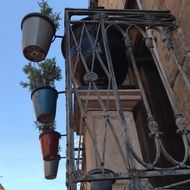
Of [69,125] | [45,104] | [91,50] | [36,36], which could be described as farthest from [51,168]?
[69,125]

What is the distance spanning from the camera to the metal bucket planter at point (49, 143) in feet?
12.3

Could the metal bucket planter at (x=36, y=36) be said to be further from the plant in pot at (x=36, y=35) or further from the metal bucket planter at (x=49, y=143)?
the metal bucket planter at (x=49, y=143)

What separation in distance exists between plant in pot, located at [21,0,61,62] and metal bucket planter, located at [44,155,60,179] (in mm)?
1654

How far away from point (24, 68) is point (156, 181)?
7.87ft

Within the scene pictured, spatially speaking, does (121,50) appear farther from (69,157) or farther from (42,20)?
(69,157)

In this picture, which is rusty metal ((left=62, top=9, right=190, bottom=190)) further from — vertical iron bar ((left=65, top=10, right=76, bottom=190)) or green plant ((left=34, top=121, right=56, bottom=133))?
green plant ((left=34, top=121, right=56, bottom=133))

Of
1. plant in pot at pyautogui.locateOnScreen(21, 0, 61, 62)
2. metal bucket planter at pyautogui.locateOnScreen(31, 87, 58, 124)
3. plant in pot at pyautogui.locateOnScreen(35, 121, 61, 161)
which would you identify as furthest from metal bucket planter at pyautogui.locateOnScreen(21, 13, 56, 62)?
plant in pot at pyautogui.locateOnScreen(35, 121, 61, 161)

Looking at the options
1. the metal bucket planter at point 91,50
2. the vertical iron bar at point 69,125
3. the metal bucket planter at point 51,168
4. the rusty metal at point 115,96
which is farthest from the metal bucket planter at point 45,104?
the metal bucket planter at point 51,168

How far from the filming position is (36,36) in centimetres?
278

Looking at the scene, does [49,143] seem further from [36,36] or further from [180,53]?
[180,53]

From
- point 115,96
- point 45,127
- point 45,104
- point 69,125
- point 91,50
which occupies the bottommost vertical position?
point 69,125

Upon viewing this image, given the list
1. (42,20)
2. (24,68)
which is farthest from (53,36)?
(24,68)

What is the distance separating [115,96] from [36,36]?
35.0 inches

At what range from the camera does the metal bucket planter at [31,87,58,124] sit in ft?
10.4
